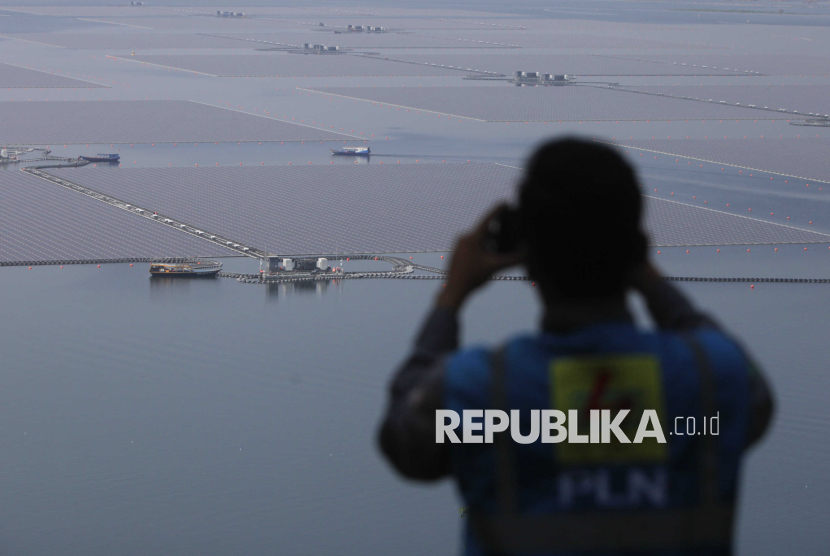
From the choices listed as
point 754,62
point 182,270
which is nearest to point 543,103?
point 754,62

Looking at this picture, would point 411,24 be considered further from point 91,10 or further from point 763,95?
point 763,95

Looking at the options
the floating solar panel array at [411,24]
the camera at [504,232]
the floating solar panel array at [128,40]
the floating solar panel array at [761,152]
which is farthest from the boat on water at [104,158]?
the floating solar panel array at [411,24]

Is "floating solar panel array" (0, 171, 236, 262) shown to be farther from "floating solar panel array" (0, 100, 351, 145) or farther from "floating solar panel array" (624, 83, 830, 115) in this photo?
"floating solar panel array" (624, 83, 830, 115)

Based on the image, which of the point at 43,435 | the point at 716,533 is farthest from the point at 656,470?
the point at 43,435

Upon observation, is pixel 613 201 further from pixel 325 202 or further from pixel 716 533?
pixel 325 202

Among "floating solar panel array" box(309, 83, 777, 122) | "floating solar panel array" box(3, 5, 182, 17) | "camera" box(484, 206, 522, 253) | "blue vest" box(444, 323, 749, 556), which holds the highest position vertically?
"floating solar panel array" box(3, 5, 182, 17)

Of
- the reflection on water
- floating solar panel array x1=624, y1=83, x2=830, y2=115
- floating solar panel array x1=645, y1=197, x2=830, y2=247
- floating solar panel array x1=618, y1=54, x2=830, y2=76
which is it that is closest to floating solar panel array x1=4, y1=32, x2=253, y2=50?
floating solar panel array x1=618, y1=54, x2=830, y2=76

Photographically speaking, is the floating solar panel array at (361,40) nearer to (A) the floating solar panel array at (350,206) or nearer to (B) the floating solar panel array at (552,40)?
(B) the floating solar panel array at (552,40)
